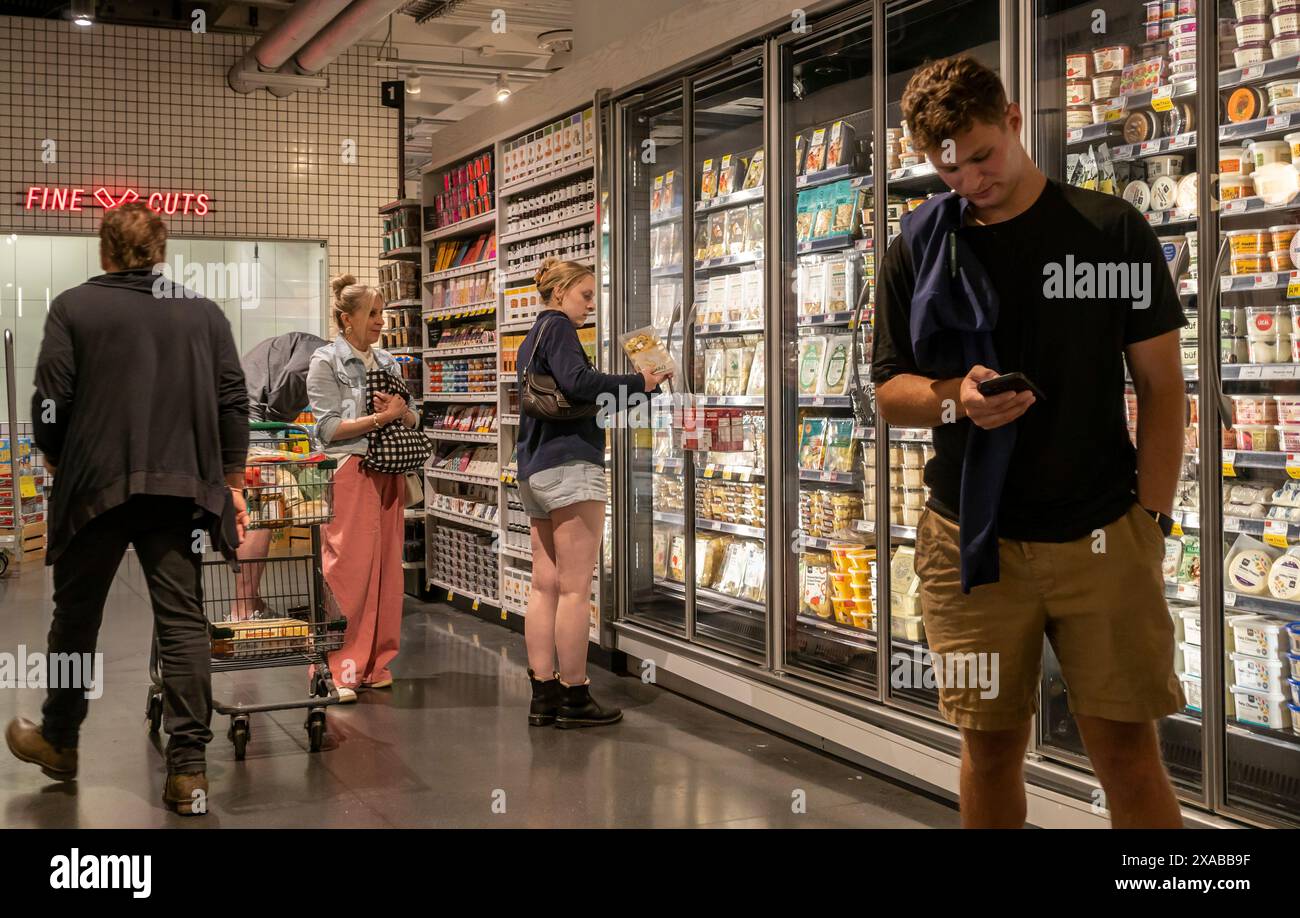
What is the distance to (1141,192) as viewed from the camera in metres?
3.60

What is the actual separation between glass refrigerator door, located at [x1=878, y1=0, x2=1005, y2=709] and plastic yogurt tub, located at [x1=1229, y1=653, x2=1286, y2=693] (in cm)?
98

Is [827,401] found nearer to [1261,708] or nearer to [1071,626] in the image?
[1261,708]

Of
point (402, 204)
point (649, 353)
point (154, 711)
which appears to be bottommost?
point (154, 711)

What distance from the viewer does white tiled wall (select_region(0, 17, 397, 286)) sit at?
971 cm

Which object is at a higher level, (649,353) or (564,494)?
(649,353)

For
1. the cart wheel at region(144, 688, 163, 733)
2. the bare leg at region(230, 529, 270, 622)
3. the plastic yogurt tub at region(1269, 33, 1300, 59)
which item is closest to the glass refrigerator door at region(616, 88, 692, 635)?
the bare leg at region(230, 529, 270, 622)

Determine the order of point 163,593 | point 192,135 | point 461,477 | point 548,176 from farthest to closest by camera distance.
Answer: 1. point 192,135
2. point 461,477
3. point 548,176
4. point 163,593

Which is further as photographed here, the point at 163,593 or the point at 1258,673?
the point at 163,593

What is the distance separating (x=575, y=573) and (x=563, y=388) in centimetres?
76

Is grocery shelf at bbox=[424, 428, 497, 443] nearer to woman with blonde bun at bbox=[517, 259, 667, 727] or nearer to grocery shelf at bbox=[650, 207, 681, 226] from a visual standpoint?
grocery shelf at bbox=[650, 207, 681, 226]

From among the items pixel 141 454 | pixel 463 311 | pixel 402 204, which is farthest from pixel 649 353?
pixel 402 204

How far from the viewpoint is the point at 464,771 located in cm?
433

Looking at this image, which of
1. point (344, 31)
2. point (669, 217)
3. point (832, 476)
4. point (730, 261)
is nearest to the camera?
point (832, 476)
